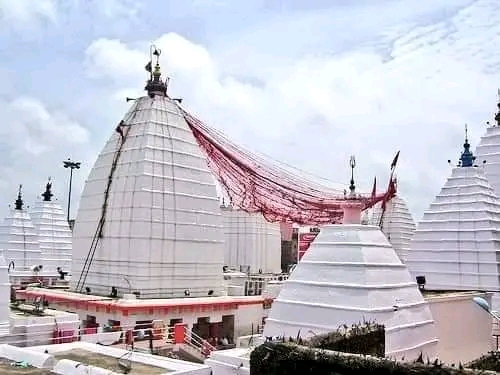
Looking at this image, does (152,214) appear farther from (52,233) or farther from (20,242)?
(52,233)

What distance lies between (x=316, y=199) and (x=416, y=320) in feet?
49.5

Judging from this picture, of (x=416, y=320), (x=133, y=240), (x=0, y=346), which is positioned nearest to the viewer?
(x=0, y=346)

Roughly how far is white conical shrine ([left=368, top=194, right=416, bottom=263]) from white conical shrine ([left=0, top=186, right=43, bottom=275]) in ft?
87.9

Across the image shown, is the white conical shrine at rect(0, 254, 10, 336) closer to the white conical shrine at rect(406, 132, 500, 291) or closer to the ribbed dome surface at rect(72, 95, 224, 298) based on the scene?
the ribbed dome surface at rect(72, 95, 224, 298)

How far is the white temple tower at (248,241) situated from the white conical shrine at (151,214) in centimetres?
1740

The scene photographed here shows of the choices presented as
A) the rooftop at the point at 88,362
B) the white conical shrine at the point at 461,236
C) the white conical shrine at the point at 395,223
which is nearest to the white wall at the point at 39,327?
the rooftop at the point at 88,362

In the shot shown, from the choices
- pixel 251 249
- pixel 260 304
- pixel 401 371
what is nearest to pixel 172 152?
pixel 260 304

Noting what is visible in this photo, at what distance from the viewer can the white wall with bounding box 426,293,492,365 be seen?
21.6 m

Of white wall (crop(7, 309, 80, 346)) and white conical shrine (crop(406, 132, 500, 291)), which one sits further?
white conical shrine (crop(406, 132, 500, 291))

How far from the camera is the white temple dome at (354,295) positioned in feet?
54.9

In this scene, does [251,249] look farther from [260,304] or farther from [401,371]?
[401,371]

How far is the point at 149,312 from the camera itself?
2767 cm

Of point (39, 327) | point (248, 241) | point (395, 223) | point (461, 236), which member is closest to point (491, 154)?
point (461, 236)

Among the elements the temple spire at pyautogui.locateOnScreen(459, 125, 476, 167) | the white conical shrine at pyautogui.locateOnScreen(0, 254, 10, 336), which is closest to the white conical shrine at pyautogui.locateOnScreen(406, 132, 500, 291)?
the temple spire at pyautogui.locateOnScreen(459, 125, 476, 167)
